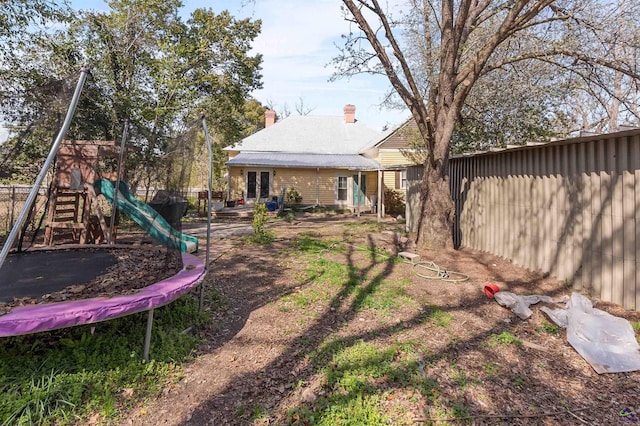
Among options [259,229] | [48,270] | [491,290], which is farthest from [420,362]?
[259,229]

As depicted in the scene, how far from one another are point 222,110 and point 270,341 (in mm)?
11249

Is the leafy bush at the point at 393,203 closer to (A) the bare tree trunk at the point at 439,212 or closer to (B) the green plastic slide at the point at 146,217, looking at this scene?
(A) the bare tree trunk at the point at 439,212

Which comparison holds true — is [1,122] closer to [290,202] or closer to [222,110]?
[222,110]

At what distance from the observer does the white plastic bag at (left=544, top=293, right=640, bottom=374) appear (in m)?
3.16

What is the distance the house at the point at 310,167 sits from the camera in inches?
719

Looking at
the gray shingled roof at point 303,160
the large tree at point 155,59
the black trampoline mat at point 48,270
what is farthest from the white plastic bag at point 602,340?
the gray shingled roof at point 303,160

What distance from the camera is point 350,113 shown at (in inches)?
944

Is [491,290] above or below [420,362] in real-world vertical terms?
above

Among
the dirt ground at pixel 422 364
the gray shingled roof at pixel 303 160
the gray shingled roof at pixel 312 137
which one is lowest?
the dirt ground at pixel 422 364

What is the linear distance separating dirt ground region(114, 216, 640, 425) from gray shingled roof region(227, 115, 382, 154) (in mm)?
16075

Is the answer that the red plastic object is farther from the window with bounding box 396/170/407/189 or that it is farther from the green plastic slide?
the window with bounding box 396/170/407/189

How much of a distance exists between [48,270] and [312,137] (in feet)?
63.0

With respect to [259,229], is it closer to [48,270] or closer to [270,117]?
[48,270]

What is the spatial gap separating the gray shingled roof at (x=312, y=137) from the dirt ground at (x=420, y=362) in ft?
51.6
